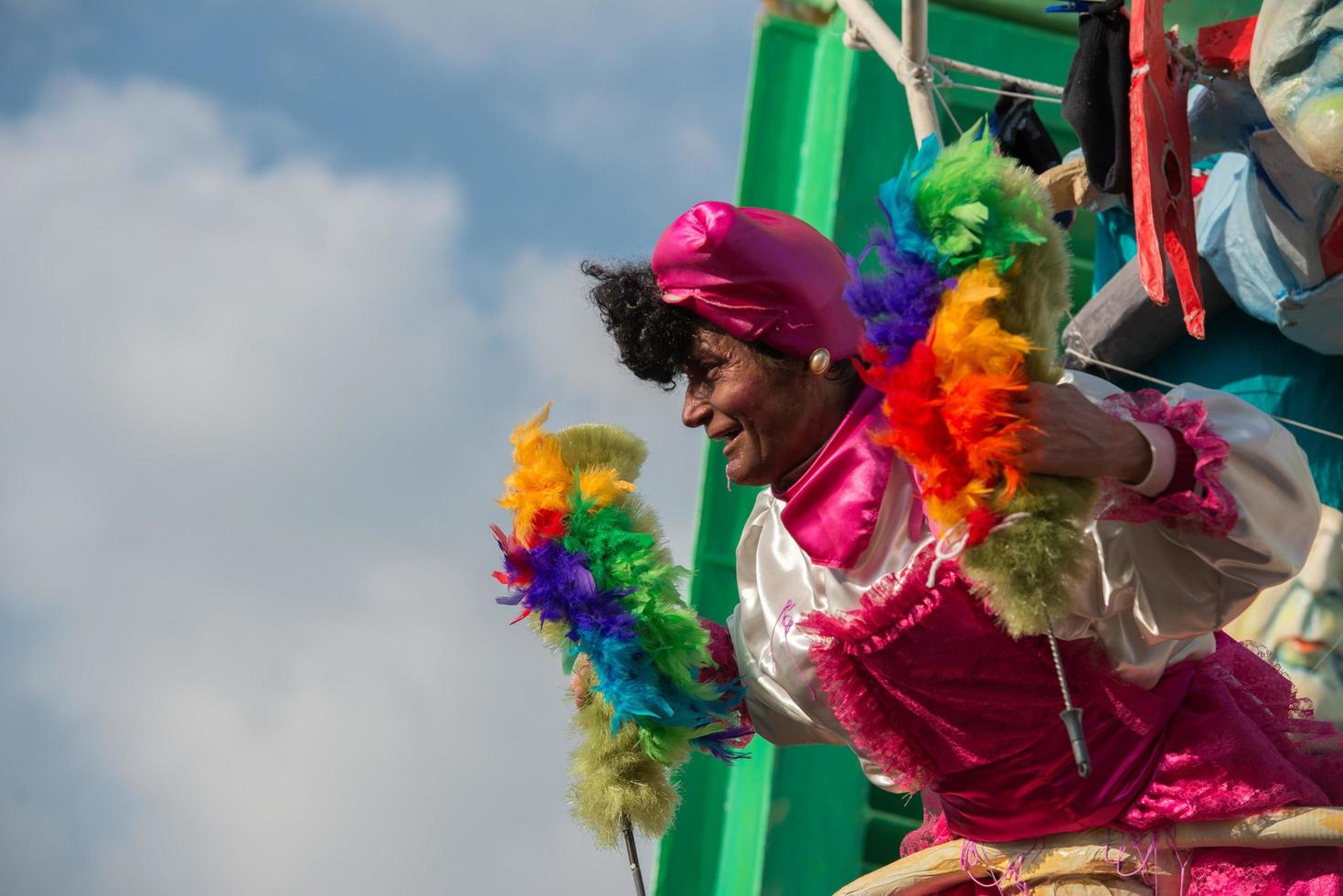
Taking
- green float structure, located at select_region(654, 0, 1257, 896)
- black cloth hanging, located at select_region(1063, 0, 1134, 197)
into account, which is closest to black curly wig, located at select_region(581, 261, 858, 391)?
black cloth hanging, located at select_region(1063, 0, 1134, 197)

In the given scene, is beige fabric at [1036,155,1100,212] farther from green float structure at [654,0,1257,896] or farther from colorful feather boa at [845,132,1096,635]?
colorful feather boa at [845,132,1096,635]

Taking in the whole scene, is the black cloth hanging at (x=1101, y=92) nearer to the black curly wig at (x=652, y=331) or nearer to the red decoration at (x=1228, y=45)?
the red decoration at (x=1228, y=45)

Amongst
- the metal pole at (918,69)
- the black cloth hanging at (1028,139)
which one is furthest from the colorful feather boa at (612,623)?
the black cloth hanging at (1028,139)

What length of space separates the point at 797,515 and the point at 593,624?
0.98 ft

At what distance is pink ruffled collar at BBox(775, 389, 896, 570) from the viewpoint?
1.77 metres

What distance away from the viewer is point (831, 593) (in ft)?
6.18

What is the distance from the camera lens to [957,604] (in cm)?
170

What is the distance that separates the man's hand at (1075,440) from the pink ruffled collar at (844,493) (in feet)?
0.99

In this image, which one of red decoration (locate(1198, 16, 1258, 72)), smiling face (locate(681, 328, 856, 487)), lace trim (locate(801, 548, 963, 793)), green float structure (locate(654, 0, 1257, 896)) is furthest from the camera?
green float structure (locate(654, 0, 1257, 896))

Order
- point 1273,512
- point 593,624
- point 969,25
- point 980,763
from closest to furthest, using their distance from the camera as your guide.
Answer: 1. point 1273,512
2. point 980,763
3. point 593,624
4. point 969,25

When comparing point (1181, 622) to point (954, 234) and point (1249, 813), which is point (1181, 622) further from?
point (954, 234)

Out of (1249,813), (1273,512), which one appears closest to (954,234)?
(1273,512)

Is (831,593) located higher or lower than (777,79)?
lower

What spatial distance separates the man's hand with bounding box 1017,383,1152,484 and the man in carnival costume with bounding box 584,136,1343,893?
0.07 meters
